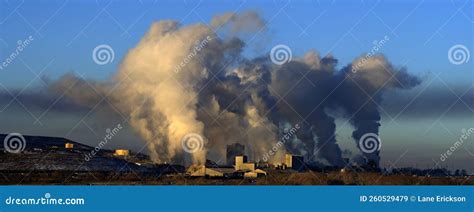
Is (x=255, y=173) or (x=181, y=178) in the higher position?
(x=255, y=173)

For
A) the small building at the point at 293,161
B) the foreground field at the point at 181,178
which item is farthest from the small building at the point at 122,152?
the small building at the point at 293,161

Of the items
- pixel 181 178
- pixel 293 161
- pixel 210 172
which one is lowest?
pixel 181 178

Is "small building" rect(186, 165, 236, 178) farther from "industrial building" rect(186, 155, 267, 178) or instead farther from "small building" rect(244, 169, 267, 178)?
"small building" rect(244, 169, 267, 178)

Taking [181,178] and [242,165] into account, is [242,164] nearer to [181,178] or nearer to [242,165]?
[242,165]

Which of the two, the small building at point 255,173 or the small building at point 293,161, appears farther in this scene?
the small building at point 255,173

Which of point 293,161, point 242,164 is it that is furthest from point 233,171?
point 293,161

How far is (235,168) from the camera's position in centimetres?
2959

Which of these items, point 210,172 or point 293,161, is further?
point 293,161

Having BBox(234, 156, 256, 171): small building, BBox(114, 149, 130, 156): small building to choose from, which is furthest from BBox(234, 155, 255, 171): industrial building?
BBox(114, 149, 130, 156): small building

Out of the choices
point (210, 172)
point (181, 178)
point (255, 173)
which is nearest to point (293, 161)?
point (255, 173)

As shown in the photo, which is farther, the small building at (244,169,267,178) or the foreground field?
the small building at (244,169,267,178)

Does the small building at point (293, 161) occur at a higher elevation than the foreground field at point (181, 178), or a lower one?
higher

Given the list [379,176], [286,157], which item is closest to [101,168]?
[286,157]

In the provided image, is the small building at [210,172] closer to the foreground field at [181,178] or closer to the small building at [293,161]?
the foreground field at [181,178]
